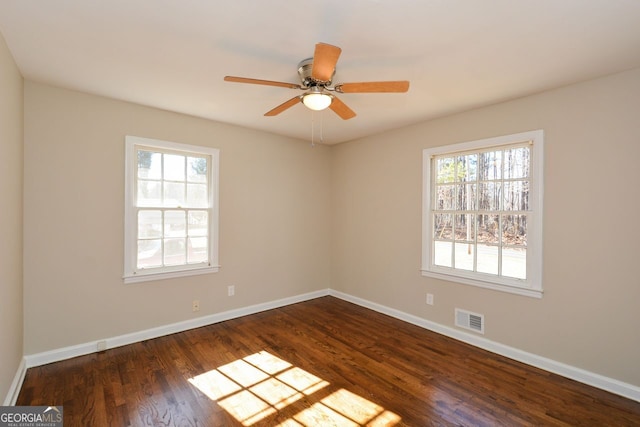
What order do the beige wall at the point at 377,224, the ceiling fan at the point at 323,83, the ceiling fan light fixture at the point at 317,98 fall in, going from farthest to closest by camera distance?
the beige wall at the point at 377,224
the ceiling fan light fixture at the point at 317,98
the ceiling fan at the point at 323,83

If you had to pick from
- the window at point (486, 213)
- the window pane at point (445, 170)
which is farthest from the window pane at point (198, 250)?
the window pane at point (445, 170)

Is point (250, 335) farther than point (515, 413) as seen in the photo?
Yes

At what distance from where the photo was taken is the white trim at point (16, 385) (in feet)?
6.70

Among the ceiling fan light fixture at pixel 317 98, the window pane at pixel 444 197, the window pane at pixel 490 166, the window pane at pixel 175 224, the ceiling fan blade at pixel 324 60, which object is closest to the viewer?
the ceiling fan blade at pixel 324 60

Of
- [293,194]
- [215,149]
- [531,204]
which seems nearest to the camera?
[531,204]

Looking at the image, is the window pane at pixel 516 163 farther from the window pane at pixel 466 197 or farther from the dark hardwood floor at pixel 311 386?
the dark hardwood floor at pixel 311 386

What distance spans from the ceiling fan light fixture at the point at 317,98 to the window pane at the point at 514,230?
220cm

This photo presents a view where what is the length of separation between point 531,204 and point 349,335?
2.32 m

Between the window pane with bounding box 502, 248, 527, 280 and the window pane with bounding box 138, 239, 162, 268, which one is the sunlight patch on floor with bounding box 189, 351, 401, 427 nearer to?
the window pane with bounding box 138, 239, 162, 268

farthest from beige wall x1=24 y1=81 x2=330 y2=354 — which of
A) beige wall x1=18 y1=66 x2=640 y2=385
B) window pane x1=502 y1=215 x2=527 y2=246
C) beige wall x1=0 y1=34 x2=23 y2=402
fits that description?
window pane x1=502 y1=215 x2=527 y2=246

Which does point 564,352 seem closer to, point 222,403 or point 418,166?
point 418,166

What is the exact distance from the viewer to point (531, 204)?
283 cm

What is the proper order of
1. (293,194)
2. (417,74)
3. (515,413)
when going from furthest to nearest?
(293,194)
(417,74)
(515,413)

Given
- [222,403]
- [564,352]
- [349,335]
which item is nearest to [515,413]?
[564,352]
